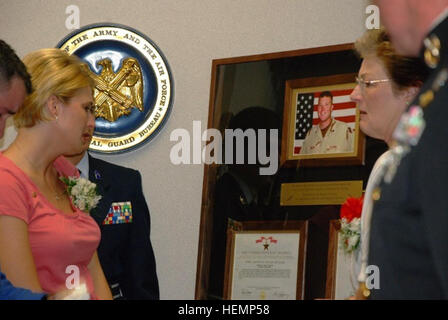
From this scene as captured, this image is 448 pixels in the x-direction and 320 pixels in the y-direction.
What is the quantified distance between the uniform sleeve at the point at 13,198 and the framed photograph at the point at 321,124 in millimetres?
1532

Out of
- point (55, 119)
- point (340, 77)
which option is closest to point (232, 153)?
point (340, 77)

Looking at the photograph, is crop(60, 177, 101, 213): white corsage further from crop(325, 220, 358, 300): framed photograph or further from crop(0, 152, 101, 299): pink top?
crop(325, 220, 358, 300): framed photograph

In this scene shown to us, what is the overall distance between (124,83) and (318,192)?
4.67ft

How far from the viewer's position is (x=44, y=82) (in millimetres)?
2982

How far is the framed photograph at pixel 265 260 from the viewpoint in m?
3.72

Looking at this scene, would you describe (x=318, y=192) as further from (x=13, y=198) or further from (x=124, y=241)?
(x=13, y=198)

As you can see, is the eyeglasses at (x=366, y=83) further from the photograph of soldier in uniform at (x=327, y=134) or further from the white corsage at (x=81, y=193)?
the white corsage at (x=81, y=193)

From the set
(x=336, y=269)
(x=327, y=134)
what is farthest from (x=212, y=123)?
(x=336, y=269)

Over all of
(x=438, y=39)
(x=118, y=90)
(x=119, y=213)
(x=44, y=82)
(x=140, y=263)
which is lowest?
(x=140, y=263)

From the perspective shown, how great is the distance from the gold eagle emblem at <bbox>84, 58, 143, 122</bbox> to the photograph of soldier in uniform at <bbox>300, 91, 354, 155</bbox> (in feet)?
3.63

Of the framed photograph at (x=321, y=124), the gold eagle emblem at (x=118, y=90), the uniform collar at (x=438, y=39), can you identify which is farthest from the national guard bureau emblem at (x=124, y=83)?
the uniform collar at (x=438, y=39)

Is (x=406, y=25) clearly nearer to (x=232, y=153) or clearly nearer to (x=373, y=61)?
(x=373, y=61)
